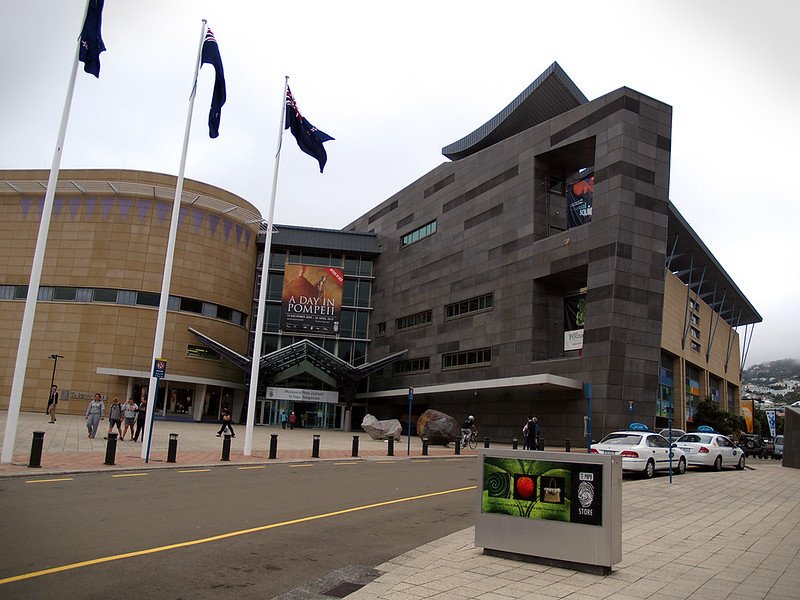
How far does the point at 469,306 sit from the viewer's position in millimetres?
50625

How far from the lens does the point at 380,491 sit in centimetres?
1452

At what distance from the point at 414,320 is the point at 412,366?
14.2 ft

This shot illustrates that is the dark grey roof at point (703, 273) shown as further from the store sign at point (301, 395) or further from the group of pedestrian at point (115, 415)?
the group of pedestrian at point (115, 415)

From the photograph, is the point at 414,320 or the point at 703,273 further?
the point at 703,273

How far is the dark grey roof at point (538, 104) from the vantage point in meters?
51.1

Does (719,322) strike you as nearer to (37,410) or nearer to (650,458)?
(650,458)

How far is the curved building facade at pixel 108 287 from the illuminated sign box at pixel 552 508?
47.3 metres

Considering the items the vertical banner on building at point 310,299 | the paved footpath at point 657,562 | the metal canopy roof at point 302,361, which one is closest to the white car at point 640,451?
the paved footpath at point 657,562

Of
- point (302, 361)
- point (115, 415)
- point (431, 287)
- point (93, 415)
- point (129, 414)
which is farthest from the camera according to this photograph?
point (431, 287)

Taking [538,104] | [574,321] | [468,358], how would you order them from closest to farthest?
[574,321] → [468,358] → [538,104]

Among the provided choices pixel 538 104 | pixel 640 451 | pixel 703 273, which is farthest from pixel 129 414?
pixel 703 273

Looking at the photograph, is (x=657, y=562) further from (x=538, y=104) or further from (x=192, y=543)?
(x=538, y=104)

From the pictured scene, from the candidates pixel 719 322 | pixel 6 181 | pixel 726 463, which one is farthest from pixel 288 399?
pixel 719 322

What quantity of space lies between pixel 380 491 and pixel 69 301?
148ft
